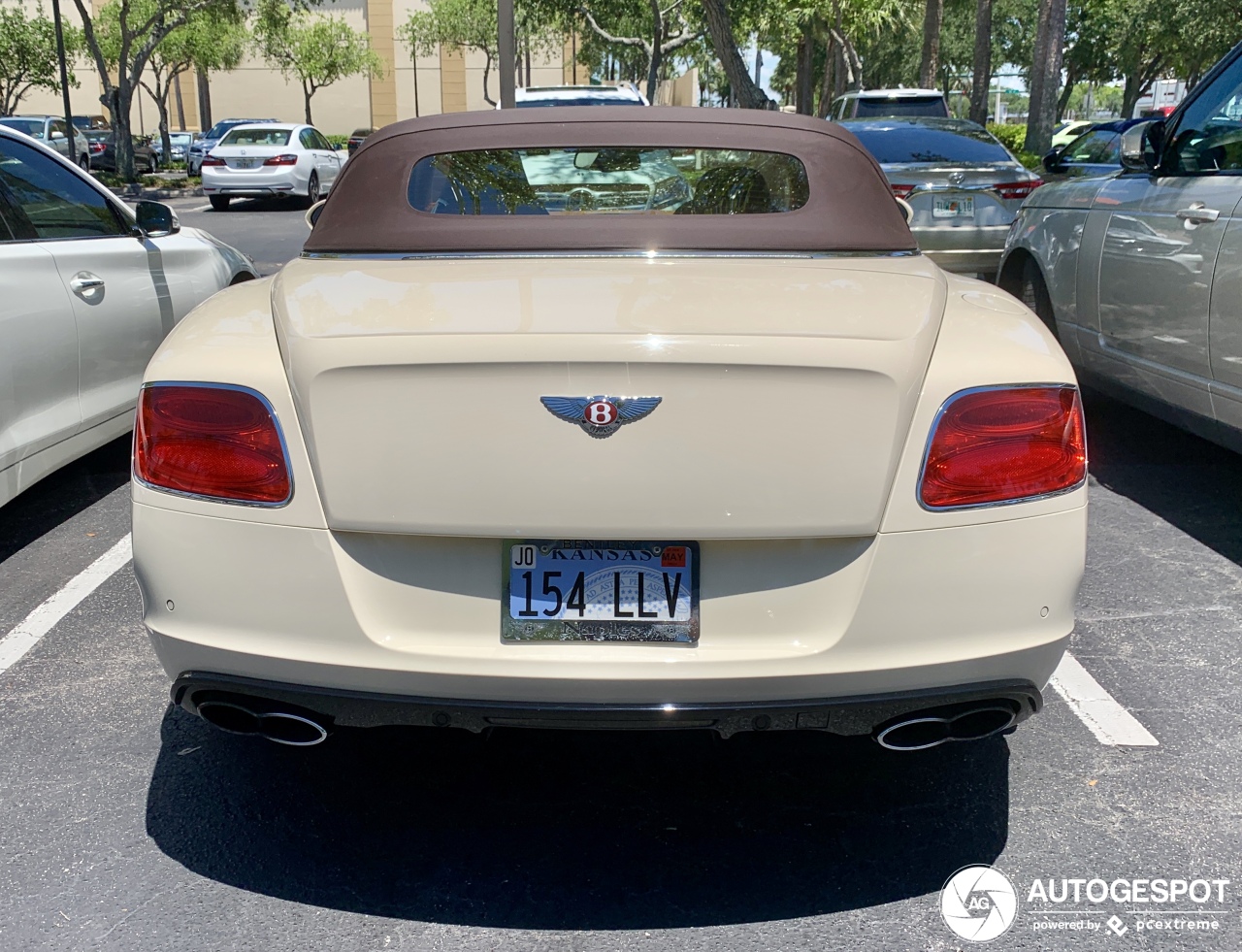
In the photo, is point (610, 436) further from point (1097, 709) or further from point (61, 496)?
point (61, 496)

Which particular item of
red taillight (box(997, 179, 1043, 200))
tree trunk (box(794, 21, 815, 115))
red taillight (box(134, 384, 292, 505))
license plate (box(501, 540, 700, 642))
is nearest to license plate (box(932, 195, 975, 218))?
red taillight (box(997, 179, 1043, 200))

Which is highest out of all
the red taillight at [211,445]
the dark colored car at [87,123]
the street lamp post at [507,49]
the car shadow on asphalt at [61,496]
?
the street lamp post at [507,49]

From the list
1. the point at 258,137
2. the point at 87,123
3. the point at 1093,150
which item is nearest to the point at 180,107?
the point at 87,123

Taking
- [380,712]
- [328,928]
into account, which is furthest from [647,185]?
[328,928]

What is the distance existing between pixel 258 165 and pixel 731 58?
9174 millimetres

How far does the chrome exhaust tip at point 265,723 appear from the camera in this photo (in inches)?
98.6

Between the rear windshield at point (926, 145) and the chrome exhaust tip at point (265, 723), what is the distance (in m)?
9.13

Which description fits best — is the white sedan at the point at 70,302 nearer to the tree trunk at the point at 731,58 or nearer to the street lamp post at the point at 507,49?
the street lamp post at the point at 507,49

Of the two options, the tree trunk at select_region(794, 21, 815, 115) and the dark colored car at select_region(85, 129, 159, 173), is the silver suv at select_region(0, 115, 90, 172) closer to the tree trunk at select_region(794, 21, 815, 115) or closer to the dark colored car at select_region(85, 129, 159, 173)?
the dark colored car at select_region(85, 129, 159, 173)

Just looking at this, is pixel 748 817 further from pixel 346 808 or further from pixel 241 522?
pixel 241 522

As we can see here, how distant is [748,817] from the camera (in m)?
2.90

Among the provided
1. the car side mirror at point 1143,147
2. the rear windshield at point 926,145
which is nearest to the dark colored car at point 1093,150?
the rear windshield at point 926,145

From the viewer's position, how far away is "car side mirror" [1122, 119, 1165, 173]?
5.27m

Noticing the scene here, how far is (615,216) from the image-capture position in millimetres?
3305
